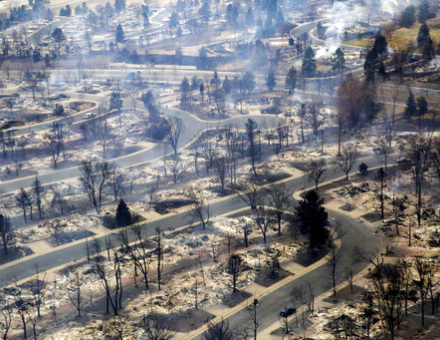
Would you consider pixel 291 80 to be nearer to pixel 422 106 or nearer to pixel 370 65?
pixel 370 65

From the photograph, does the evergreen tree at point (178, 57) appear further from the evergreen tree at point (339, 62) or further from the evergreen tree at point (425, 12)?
the evergreen tree at point (425, 12)

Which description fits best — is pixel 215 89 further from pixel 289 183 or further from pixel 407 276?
pixel 407 276

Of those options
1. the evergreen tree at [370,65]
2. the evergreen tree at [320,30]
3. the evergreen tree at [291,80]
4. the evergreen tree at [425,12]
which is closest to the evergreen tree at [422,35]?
the evergreen tree at [370,65]

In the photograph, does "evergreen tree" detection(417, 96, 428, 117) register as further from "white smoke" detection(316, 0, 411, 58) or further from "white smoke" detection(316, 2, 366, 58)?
"white smoke" detection(316, 0, 411, 58)

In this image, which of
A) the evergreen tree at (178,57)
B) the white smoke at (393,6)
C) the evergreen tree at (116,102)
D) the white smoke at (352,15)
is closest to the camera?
the evergreen tree at (116,102)

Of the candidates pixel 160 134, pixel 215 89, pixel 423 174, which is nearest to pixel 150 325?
pixel 423 174

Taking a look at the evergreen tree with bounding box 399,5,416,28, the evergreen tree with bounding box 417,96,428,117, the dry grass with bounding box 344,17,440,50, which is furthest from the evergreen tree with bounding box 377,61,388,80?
the evergreen tree with bounding box 399,5,416,28

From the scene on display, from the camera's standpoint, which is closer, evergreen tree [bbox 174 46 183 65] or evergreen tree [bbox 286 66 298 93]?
evergreen tree [bbox 286 66 298 93]

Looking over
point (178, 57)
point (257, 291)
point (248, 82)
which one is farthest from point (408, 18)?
point (257, 291)
